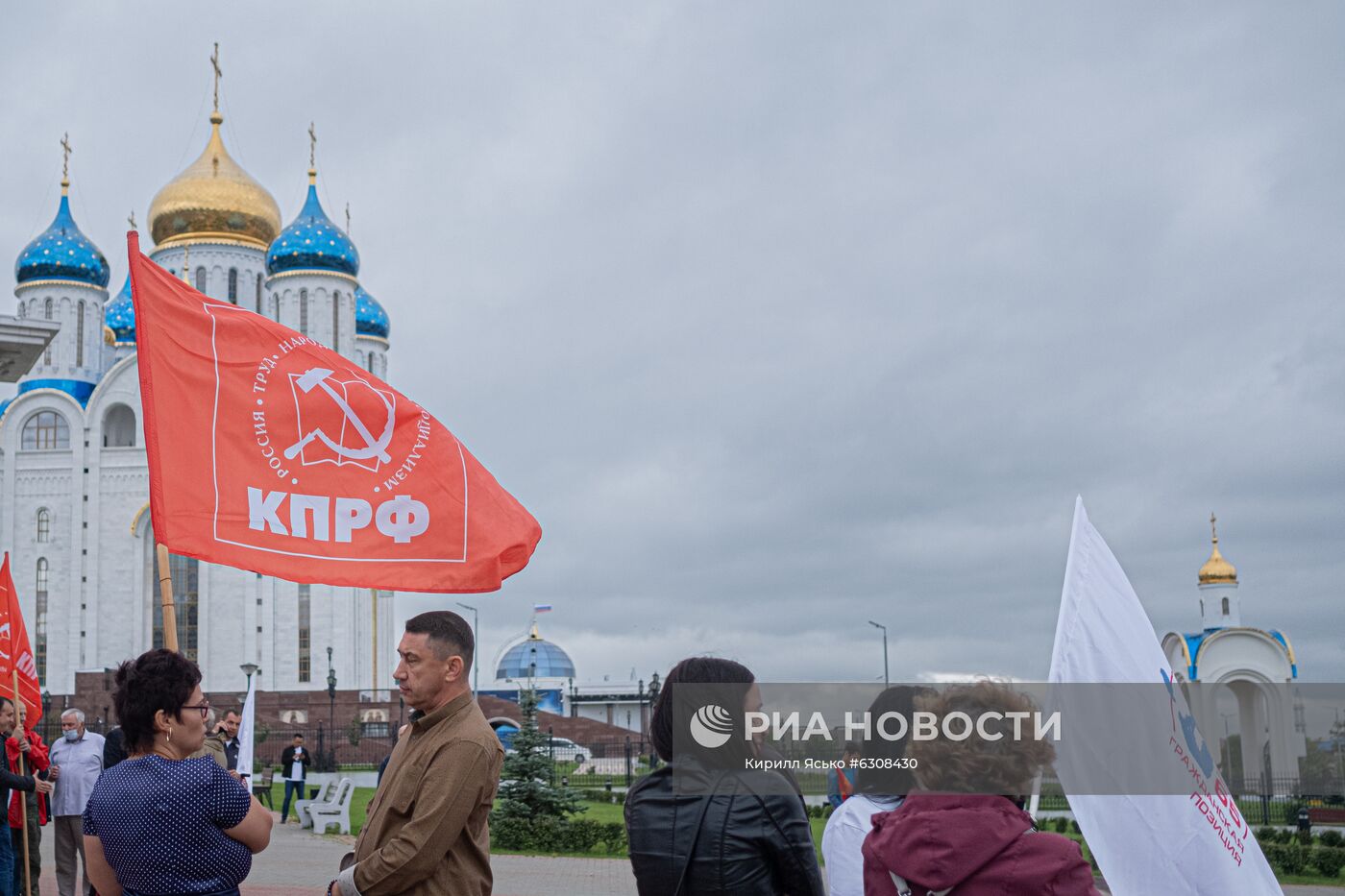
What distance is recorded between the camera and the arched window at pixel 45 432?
5134 cm

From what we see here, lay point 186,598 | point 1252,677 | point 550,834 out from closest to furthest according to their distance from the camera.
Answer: point 550,834 < point 1252,677 < point 186,598

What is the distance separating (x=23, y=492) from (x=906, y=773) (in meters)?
52.4

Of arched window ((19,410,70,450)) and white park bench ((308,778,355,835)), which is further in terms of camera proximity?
arched window ((19,410,70,450))

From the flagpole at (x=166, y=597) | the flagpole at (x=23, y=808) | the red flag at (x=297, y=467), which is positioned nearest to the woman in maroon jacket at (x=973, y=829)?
the flagpole at (x=166, y=597)

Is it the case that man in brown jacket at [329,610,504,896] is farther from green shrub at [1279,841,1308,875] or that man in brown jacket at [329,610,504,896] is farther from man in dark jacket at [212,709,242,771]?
green shrub at [1279,841,1308,875]

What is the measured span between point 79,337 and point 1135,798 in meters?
56.1

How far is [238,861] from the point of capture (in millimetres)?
4320

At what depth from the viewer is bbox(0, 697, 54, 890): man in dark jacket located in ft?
27.5

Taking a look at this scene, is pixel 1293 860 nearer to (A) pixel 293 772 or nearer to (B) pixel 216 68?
(A) pixel 293 772

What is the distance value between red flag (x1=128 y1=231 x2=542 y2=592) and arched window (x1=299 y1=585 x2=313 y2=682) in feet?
146

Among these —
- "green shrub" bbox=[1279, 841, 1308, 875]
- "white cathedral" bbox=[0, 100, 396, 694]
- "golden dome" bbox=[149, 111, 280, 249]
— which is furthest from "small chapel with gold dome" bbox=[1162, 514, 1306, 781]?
"golden dome" bbox=[149, 111, 280, 249]

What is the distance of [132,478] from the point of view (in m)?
51.2

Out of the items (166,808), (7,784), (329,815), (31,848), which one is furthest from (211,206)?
(166,808)

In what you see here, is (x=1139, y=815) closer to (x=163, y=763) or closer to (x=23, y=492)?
(x=163, y=763)
